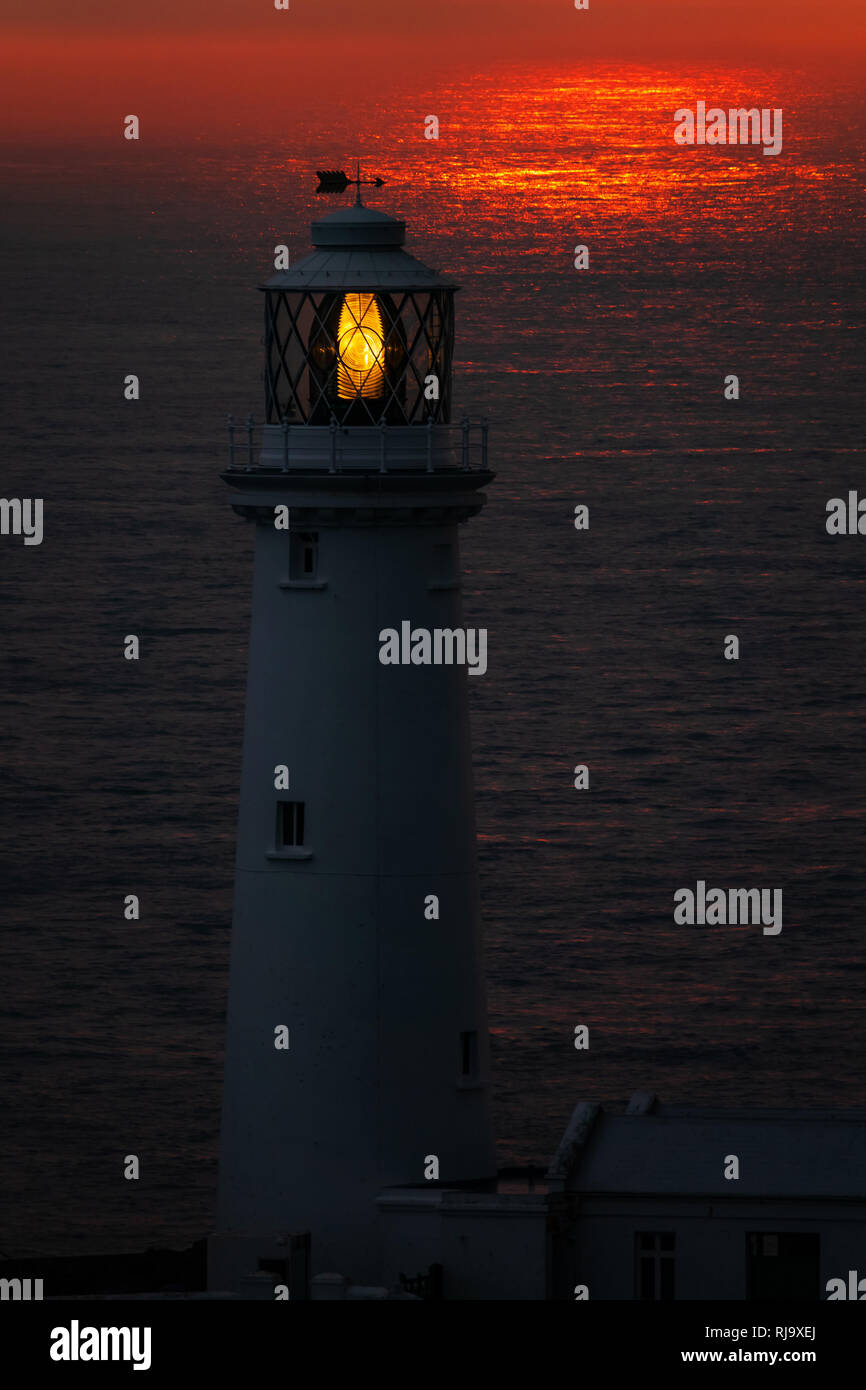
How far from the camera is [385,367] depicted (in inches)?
1257

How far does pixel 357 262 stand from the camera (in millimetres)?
31906

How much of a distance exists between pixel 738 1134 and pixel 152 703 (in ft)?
213

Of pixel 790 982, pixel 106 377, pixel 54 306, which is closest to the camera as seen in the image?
pixel 790 982

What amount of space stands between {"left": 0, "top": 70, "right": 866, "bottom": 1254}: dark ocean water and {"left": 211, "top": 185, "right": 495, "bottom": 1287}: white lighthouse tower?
22284 millimetres

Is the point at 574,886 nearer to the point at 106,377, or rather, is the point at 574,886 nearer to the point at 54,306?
the point at 106,377

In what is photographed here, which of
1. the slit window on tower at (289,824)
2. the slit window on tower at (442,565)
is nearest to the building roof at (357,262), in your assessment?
the slit window on tower at (442,565)

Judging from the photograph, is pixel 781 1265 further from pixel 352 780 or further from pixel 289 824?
pixel 289 824

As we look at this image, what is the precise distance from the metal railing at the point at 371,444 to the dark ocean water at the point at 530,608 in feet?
82.3

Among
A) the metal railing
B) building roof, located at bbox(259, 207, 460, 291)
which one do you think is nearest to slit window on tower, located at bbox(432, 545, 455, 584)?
the metal railing

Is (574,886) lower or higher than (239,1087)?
higher

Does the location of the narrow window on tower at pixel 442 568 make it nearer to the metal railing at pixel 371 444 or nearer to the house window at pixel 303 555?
the metal railing at pixel 371 444

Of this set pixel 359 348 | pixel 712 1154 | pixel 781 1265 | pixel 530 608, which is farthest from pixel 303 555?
pixel 530 608
